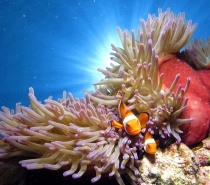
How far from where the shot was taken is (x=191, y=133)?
2004 mm

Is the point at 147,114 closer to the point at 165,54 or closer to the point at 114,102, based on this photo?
the point at 114,102

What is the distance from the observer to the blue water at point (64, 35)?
9578 mm

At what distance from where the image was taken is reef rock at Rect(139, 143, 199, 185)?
1.80 metres

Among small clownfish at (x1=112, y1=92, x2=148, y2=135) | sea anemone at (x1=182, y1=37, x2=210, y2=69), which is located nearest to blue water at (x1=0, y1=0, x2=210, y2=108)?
sea anemone at (x1=182, y1=37, x2=210, y2=69)

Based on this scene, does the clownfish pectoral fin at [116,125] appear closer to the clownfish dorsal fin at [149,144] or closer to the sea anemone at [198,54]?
the clownfish dorsal fin at [149,144]

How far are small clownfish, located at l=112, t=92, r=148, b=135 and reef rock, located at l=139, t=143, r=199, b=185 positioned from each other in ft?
1.03

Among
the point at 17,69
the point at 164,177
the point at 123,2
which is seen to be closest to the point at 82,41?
the point at 123,2

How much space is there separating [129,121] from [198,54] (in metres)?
1.26

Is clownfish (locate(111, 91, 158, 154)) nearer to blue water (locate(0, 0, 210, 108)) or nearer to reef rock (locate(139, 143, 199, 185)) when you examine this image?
reef rock (locate(139, 143, 199, 185))

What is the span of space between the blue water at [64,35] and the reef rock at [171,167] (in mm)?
8152

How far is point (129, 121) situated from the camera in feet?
5.81

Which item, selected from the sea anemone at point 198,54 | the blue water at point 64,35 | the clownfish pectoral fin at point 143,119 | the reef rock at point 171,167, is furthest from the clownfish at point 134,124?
the blue water at point 64,35

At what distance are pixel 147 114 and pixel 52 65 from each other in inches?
556

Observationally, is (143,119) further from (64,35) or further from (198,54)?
(64,35)
